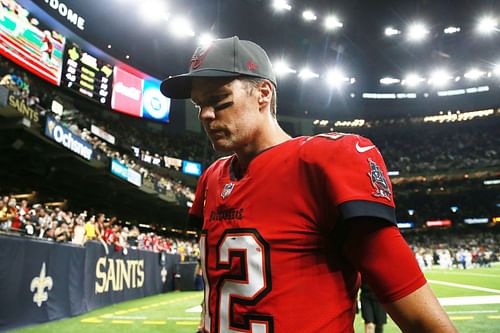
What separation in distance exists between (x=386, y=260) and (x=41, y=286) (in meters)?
8.78

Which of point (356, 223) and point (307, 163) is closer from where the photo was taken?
point (356, 223)

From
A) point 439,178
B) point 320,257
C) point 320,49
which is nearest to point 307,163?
point 320,257

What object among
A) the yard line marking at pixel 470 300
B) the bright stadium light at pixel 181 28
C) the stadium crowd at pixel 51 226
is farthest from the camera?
the bright stadium light at pixel 181 28

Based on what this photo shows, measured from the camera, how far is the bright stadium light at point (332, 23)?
136 ft

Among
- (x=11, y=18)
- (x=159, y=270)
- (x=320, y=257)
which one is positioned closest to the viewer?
(x=320, y=257)

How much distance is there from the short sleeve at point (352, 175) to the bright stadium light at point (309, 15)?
1648 inches

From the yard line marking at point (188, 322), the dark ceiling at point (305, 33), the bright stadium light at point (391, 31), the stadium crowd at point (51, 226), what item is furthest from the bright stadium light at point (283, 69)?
→ the yard line marking at point (188, 322)

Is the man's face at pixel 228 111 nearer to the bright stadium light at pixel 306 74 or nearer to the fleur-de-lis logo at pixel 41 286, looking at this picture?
the fleur-de-lis logo at pixel 41 286

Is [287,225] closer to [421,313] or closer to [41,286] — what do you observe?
[421,313]

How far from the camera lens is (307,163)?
4.59 ft

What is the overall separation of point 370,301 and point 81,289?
727cm

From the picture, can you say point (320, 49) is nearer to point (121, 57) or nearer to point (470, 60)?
point (470, 60)

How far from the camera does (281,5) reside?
38438mm

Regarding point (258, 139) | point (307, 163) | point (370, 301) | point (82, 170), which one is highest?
point (82, 170)
